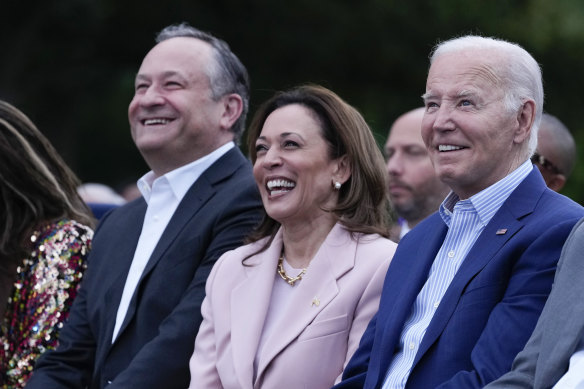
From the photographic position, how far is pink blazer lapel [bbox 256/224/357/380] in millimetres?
4367

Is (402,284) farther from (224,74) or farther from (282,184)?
(224,74)

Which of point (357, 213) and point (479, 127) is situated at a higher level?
point (479, 127)

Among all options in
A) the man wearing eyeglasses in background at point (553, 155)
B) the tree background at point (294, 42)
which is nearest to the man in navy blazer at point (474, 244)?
the man wearing eyeglasses in background at point (553, 155)

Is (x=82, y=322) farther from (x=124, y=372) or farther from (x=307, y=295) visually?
(x=307, y=295)

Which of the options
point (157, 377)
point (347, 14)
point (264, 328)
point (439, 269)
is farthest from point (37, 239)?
point (347, 14)

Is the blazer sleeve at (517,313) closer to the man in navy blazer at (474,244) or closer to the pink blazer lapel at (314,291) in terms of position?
the man in navy blazer at (474,244)

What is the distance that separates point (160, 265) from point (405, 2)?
12588 millimetres

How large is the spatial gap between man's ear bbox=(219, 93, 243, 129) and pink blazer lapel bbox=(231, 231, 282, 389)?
94cm

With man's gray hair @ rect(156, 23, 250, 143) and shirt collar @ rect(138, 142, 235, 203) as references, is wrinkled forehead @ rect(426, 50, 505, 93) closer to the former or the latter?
shirt collar @ rect(138, 142, 235, 203)

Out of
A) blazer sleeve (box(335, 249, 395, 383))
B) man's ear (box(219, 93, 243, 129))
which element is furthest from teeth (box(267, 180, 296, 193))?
man's ear (box(219, 93, 243, 129))

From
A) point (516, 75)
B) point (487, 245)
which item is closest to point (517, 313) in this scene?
point (487, 245)

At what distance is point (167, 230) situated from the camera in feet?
17.0

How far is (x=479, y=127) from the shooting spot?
3846mm

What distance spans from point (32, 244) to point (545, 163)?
9.01ft
